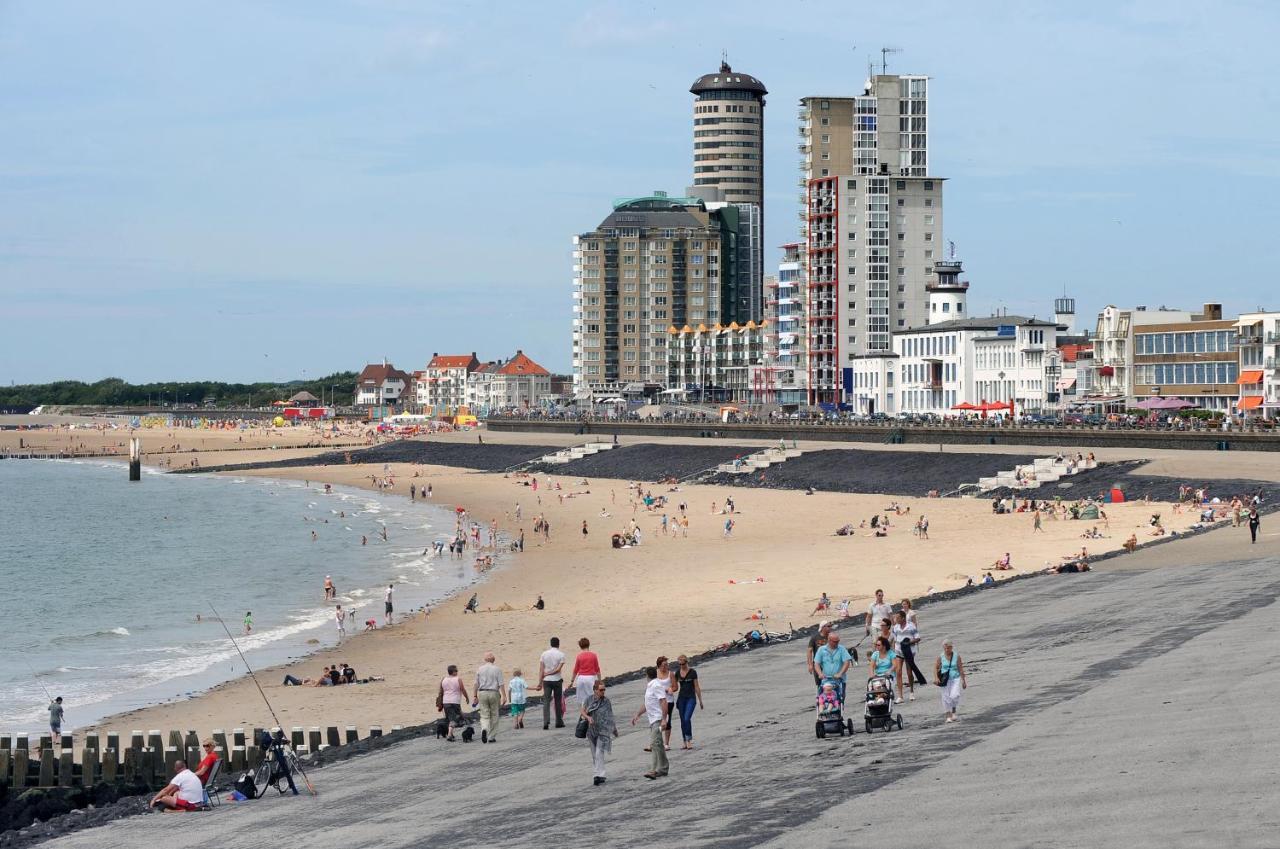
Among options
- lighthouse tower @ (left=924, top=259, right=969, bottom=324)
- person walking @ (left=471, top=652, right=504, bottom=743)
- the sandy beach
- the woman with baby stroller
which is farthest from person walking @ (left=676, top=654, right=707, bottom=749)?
lighthouse tower @ (left=924, top=259, right=969, bottom=324)

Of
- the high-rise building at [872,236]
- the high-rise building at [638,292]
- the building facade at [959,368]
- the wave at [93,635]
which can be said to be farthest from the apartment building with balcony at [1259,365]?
the high-rise building at [638,292]

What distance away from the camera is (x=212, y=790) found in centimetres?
1852

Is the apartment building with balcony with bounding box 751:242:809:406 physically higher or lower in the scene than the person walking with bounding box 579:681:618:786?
higher

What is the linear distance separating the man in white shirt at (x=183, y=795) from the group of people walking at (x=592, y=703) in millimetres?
3475

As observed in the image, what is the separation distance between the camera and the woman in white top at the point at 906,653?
1994cm

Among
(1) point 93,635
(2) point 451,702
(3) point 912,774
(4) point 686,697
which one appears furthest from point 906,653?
(1) point 93,635

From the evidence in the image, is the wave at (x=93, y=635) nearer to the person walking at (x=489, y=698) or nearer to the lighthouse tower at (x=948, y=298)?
the person walking at (x=489, y=698)

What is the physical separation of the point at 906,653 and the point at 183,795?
9230mm

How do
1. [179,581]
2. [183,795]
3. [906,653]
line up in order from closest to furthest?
[183,795] → [906,653] → [179,581]

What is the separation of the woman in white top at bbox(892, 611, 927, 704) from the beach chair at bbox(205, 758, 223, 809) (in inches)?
330

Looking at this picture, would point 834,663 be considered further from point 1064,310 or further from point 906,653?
point 1064,310

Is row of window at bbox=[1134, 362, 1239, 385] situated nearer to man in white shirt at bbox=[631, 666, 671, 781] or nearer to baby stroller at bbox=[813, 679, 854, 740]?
baby stroller at bbox=[813, 679, 854, 740]

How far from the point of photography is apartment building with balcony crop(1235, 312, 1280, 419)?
8162 cm

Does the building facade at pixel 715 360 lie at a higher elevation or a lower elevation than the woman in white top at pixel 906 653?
higher
